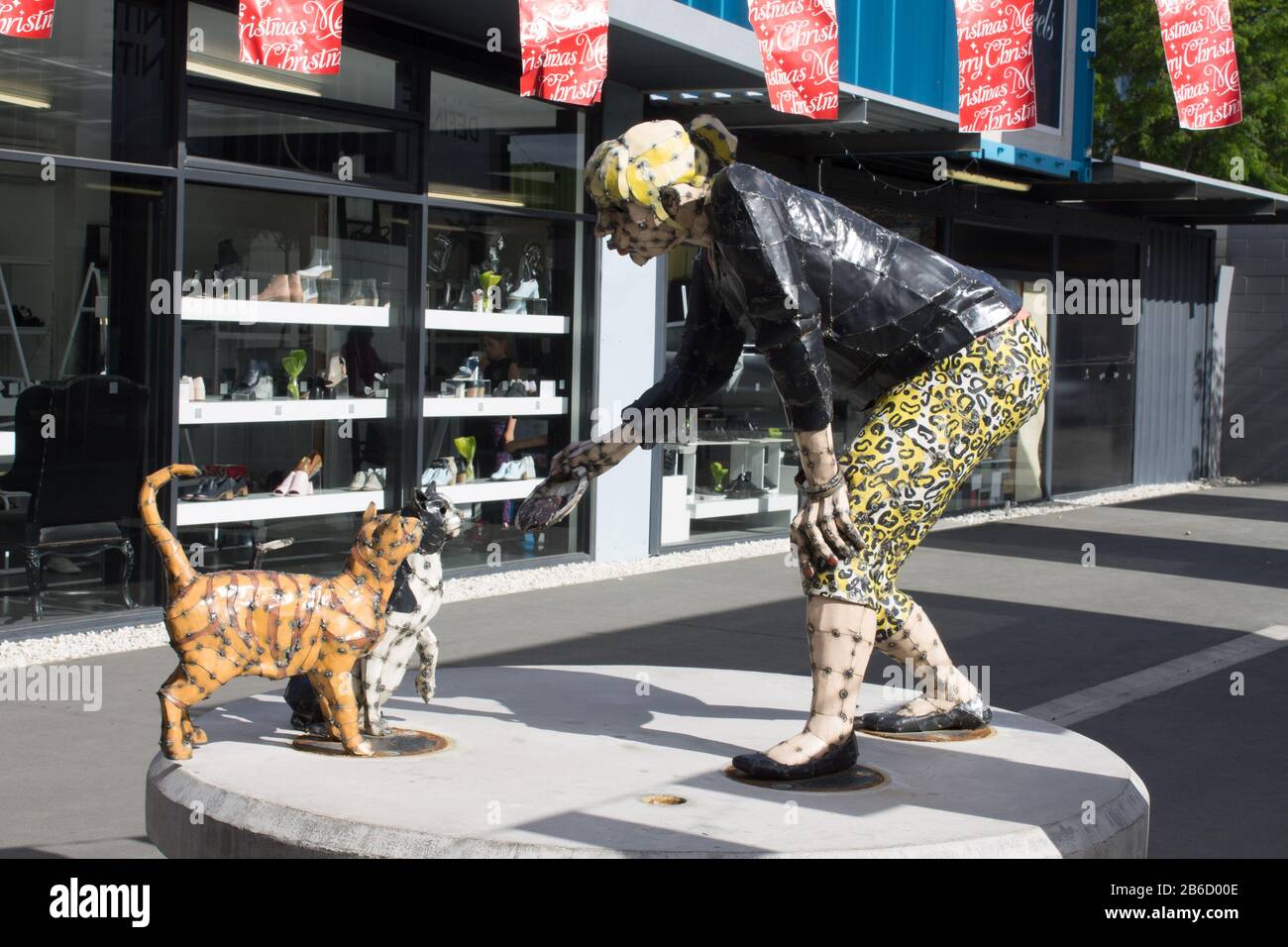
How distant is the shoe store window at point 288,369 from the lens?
828cm

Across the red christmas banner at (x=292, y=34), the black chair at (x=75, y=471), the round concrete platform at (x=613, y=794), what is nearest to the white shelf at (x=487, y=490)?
the black chair at (x=75, y=471)

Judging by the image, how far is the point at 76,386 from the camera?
7762 millimetres

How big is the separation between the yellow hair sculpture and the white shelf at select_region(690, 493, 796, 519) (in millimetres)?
8259

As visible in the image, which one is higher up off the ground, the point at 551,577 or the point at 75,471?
the point at 75,471

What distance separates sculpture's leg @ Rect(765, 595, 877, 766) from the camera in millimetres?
3504

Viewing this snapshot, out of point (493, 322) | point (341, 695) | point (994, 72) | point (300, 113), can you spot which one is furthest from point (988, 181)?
point (341, 695)

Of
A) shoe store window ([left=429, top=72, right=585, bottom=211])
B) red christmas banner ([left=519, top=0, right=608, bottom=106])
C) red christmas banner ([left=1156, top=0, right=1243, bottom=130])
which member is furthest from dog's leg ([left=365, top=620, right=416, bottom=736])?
red christmas banner ([left=1156, top=0, right=1243, bottom=130])

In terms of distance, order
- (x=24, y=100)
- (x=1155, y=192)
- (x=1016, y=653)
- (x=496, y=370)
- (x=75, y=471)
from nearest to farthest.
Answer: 1. (x=24, y=100)
2. (x=75, y=471)
3. (x=1016, y=653)
4. (x=496, y=370)
5. (x=1155, y=192)

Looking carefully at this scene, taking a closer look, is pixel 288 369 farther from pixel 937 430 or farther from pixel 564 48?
pixel 937 430

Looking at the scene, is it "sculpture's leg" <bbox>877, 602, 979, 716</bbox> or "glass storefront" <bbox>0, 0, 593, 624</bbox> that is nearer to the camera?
"sculpture's leg" <bbox>877, 602, 979, 716</bbox>

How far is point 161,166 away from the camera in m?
7.88

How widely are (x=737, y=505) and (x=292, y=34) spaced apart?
6.10 meters

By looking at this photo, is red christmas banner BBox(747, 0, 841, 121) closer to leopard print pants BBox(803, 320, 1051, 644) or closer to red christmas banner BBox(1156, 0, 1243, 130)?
red christmas banner BBox(1156, 0, 1243, 130)

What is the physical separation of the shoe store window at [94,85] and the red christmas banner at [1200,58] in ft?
25.7
